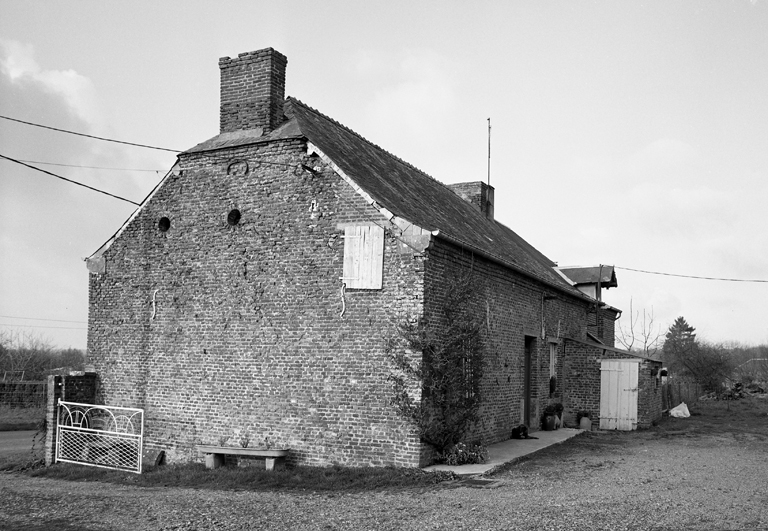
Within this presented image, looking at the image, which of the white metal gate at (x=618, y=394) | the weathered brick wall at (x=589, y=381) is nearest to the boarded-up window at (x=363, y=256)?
the weathered brick wall at (x=589, y=381)

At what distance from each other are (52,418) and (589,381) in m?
14.8

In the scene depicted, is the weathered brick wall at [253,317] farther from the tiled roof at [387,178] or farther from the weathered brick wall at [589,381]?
the weathered brick wall at [589,381]

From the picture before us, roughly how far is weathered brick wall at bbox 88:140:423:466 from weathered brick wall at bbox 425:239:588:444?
894 millimetres

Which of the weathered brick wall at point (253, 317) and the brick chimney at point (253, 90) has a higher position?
the brick chimney at point (253, 90)

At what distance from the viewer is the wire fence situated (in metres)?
Result: 26.2

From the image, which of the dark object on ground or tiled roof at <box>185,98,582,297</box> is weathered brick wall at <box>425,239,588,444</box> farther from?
tiled roof at <box>185,98,582,297</box>

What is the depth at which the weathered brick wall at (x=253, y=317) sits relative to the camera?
12.7 m

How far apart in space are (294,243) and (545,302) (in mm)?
9081

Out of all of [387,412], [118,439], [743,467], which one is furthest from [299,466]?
[743,467]

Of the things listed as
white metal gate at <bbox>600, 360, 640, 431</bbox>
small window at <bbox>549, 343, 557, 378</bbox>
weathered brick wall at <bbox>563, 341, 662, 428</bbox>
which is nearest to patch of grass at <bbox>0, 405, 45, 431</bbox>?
small window at <bbox>549, 343, 557, 378</bbox>

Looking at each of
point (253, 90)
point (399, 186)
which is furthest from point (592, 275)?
point (253, 90)

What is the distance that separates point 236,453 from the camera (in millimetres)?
12781

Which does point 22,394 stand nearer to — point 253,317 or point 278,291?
point 253,317

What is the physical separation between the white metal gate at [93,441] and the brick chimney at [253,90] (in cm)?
637
